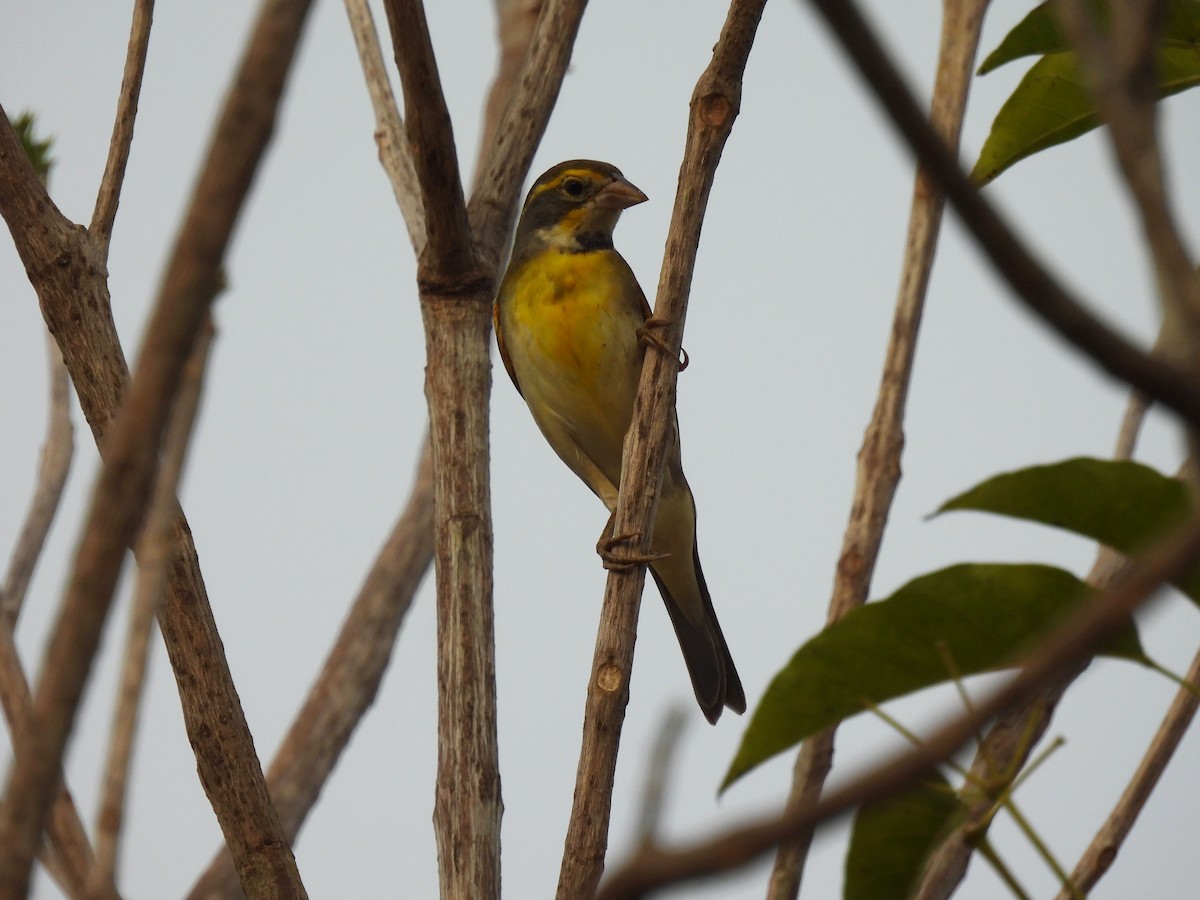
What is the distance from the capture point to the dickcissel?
4.72 m

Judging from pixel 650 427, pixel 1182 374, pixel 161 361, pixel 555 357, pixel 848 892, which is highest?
pixel 555 357

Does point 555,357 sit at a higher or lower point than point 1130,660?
higher

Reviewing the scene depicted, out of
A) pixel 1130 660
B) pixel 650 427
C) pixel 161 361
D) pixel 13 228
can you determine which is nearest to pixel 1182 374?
pixel 161 361

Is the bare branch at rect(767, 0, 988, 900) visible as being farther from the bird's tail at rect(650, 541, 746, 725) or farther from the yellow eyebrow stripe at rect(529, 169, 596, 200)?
the yellow eyebrow stripe at rect(529, 169, 596, 200)

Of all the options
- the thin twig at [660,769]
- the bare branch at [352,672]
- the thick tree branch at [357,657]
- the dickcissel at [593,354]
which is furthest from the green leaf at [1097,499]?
the dickcissel at [593,354]

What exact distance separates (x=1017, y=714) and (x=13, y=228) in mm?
2170

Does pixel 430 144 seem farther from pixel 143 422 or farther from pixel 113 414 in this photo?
pixel 143 422

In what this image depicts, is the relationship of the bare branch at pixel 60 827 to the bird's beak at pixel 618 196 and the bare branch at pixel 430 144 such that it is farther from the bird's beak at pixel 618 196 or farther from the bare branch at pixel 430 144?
the bird's beak at pixel 618 196

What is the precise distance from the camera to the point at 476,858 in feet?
8.47

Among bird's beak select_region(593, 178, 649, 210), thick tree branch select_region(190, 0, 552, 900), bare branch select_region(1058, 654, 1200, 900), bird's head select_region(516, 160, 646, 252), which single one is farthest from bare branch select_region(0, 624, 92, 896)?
bird's beak select_region(593, 178, 649, 210)

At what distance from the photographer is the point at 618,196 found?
5082mm

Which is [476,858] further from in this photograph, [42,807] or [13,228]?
[42,807]

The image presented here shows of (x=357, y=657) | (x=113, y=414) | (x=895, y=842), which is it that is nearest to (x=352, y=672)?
(x=357, y=657)

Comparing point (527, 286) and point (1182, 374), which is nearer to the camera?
point (1182, 374)
